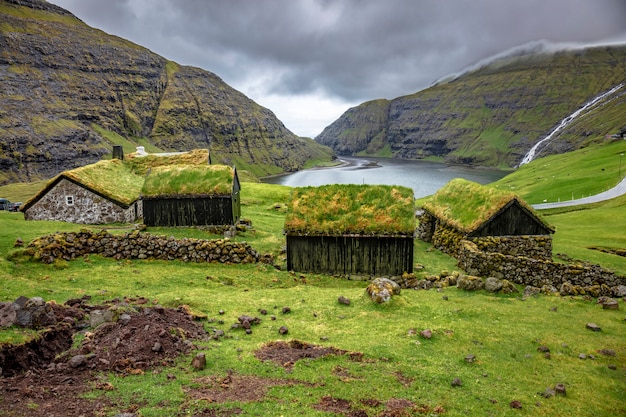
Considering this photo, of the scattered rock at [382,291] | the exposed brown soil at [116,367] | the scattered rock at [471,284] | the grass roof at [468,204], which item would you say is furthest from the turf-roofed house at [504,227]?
the exposed brown soil at [116,367]

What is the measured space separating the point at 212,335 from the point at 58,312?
5156 mm

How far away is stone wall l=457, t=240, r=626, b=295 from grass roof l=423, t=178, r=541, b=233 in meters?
3.88

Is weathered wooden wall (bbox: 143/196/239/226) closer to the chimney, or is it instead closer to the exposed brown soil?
the chimney

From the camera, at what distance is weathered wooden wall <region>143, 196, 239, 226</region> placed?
3422 cm

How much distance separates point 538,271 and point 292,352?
18.0 meters

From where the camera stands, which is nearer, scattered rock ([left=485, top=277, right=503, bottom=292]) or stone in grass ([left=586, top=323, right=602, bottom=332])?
stone in grass ([left=586, top=323, right=602, bottom=332])

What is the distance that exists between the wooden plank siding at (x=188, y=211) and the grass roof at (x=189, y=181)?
57 cm

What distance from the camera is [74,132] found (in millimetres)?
148750

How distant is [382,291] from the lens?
16.8m

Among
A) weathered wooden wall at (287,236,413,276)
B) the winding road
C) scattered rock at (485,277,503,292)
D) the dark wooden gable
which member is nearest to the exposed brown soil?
scattered rock at (485,277,503,292)

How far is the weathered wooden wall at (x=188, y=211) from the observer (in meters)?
34.2

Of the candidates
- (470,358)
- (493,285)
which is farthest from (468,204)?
(470,358)

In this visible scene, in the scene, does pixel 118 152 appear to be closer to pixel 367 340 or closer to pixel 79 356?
Answer: pixel 79 356

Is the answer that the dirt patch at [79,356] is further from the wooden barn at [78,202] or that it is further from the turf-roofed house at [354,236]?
the wooden barn at [78,202]
